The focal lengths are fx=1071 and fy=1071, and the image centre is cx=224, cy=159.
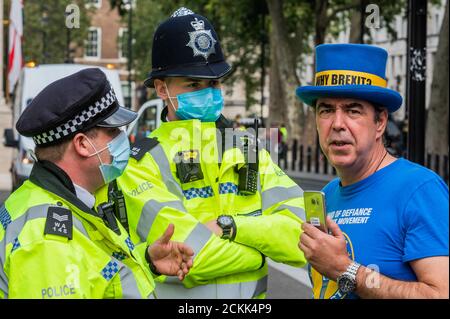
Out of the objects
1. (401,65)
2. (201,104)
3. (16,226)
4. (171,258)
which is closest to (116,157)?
(171,258)

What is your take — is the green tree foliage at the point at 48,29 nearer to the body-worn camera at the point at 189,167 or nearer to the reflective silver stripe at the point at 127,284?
the body-worn camera at the point at 189,167

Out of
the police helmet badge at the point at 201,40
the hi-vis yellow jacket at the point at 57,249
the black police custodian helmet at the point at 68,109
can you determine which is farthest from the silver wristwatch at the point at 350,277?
the police helmet badge at the point at 201,40

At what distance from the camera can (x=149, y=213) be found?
4320 mm

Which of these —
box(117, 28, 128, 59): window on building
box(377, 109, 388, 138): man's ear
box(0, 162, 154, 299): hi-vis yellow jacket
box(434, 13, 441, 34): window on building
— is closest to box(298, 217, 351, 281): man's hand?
box(377, 109, 388, 138): man's ear

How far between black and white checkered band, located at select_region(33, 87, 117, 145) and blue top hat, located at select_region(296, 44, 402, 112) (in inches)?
30.2

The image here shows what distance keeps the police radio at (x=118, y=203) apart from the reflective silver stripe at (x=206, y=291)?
31 cm

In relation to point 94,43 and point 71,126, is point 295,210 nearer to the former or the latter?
point 71,126

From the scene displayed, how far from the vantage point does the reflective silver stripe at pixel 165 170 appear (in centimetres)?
437

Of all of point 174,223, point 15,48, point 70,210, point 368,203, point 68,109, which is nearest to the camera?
point 70,210

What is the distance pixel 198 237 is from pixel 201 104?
2.07ft

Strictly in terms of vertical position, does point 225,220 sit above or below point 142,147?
below

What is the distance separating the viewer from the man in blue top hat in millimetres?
3381

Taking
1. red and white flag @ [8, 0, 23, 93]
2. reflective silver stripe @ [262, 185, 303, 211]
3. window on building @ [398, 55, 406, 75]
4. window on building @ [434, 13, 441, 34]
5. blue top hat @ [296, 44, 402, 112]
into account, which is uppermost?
blue top hat @ [296, 44, 402, 112]

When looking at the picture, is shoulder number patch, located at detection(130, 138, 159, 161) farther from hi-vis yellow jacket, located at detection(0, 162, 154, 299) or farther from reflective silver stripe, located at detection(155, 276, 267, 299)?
hi-vis yellow jacket, located at detection(0, 162, 154, 299)
